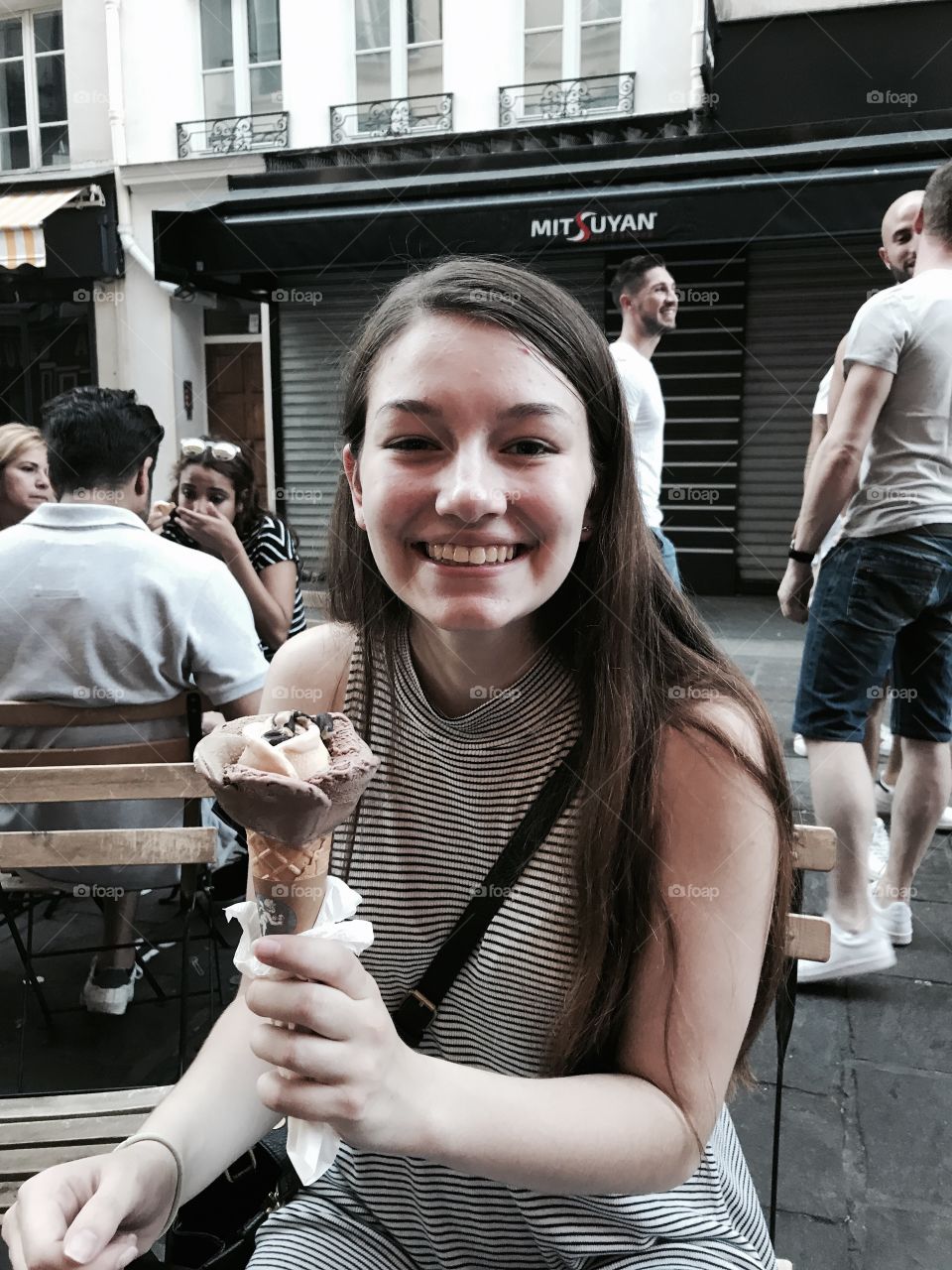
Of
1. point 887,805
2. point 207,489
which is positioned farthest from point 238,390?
point 887,805

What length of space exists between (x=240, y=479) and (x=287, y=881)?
296 cm

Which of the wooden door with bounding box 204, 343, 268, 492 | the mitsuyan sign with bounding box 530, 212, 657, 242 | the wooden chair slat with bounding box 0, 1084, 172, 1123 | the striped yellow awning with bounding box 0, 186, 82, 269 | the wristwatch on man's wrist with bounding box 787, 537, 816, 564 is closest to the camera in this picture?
the wooden chair slat with bounding box 0, 1084, 172, 1123

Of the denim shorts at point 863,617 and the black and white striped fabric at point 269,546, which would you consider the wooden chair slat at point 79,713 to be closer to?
the black and white striped fabric at point 269,546

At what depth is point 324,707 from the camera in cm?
134

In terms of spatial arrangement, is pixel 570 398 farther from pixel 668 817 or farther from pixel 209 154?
pixel 209 154

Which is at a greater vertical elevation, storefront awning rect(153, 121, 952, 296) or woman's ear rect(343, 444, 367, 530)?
storefront awning rect(153, 121, 952, 296)

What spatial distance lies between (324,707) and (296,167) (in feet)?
25.9

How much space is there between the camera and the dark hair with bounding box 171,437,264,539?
3555mm

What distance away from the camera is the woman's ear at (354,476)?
123cm

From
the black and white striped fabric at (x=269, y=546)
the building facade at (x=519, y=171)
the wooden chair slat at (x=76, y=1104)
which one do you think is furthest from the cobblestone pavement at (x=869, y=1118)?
the building facade at (x=519, y=171)

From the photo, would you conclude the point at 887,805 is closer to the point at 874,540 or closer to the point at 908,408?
the point at 874,540

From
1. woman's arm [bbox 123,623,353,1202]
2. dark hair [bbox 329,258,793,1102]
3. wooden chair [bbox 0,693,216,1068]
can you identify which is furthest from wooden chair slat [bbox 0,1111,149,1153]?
dark hair [bbox 329,258,793,1102]

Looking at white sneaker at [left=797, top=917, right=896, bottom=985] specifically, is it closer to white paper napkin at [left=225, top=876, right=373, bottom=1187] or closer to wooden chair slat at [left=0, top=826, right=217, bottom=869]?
wooden chair slat at [left=0, top=826, right=217, bottom=869]

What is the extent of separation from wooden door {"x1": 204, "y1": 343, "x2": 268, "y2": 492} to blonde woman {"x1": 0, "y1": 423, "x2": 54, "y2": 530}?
6.21 meters
